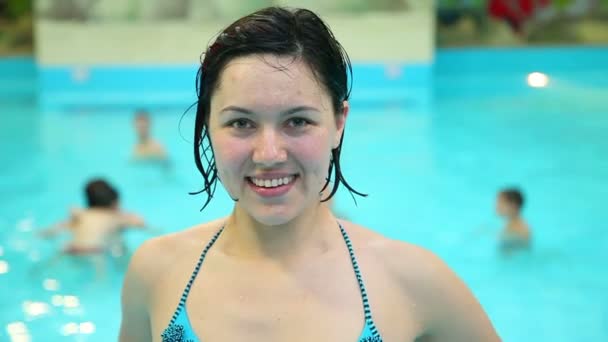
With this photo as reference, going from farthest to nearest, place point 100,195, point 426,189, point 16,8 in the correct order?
1. point 16,8
2. point 426,189
3. point 100,195

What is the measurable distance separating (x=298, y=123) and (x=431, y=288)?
1.56ft

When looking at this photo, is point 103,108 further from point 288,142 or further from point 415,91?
point 288,142

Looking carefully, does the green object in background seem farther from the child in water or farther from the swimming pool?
the child in water

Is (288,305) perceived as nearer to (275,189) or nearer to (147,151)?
(275,189)

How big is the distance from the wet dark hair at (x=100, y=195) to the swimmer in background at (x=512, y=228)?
8.95 feet

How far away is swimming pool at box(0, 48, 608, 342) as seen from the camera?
4777 mm

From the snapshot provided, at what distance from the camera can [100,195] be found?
532 centimetres

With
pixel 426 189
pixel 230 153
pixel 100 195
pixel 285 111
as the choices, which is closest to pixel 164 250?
pixel 230 153

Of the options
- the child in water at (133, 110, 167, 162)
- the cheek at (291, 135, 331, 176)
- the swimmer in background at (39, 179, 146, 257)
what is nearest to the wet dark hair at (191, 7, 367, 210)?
the cheek at (291, 135, 331, 176)

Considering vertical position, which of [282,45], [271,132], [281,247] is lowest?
[281,247]

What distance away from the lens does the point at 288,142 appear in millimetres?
1436

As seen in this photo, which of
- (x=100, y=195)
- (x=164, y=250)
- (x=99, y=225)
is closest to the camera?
(x=164, y=250)

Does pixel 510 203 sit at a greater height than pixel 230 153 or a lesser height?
greater

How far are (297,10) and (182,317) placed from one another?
0.67 m
